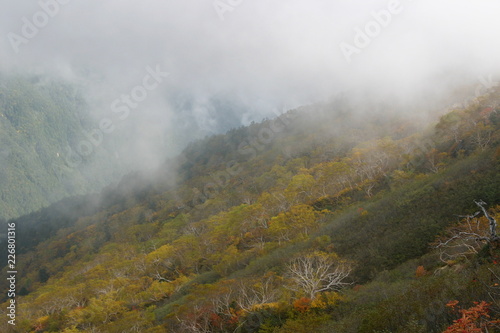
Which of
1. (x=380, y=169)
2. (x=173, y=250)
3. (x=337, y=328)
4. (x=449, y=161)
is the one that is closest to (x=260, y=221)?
(x=173, y=250)

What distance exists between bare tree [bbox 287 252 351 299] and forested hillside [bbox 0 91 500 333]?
0.64 ft

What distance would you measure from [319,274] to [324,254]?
2961mm

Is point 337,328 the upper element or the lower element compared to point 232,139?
lower

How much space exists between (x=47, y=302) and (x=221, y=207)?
4909 centimetres

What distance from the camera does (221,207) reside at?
91750mm

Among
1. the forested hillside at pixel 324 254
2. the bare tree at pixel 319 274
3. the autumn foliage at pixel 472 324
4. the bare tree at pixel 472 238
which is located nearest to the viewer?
the autumn foliage at pixel 472 324

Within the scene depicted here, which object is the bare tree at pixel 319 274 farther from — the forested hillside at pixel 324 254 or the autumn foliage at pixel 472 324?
the autumn foliage at pixel 472 324

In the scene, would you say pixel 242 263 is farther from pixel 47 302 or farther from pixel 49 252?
pixel 49 252

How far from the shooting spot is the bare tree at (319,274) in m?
25.5

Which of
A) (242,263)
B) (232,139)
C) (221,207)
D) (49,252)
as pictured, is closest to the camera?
(242,263)

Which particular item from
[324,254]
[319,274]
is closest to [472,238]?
[319,274]

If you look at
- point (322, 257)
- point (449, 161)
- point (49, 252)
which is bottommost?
point (322, 257)

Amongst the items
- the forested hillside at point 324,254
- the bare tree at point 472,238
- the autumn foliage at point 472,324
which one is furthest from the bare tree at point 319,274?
the autumn foliage at point 472,324

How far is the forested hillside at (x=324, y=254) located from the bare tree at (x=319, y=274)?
20 centimetres
